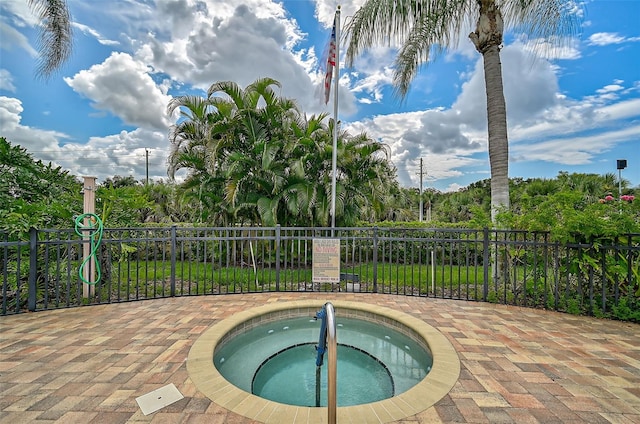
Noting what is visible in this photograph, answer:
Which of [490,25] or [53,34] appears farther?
[53,34]

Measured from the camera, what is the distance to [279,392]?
2695 mm

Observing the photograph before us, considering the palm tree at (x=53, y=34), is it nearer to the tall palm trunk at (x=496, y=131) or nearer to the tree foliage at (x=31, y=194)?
the tree foliage at (x=31, y=194)

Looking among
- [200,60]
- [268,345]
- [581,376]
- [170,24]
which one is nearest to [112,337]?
[268,345]

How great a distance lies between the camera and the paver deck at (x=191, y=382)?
1896 mm

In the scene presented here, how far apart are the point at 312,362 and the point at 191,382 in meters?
1.46

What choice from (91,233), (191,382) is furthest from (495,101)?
(91,233)

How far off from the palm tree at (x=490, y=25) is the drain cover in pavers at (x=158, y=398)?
551cm

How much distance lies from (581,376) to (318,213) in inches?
218

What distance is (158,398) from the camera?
2029mm

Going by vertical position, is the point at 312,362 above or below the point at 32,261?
below

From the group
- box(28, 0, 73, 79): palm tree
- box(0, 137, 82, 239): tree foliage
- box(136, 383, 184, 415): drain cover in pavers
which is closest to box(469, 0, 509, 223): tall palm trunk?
box(136, 383, 184, 415): drain cover in pavers

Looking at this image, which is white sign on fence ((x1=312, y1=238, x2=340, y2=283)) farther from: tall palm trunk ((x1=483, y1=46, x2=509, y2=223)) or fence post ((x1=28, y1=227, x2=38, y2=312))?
fence post ((x1=28, y1=227, x2=38, y2=312))

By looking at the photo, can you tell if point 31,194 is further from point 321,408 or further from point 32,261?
point 321,408

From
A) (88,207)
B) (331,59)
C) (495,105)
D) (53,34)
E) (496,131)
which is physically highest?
(53,34)
